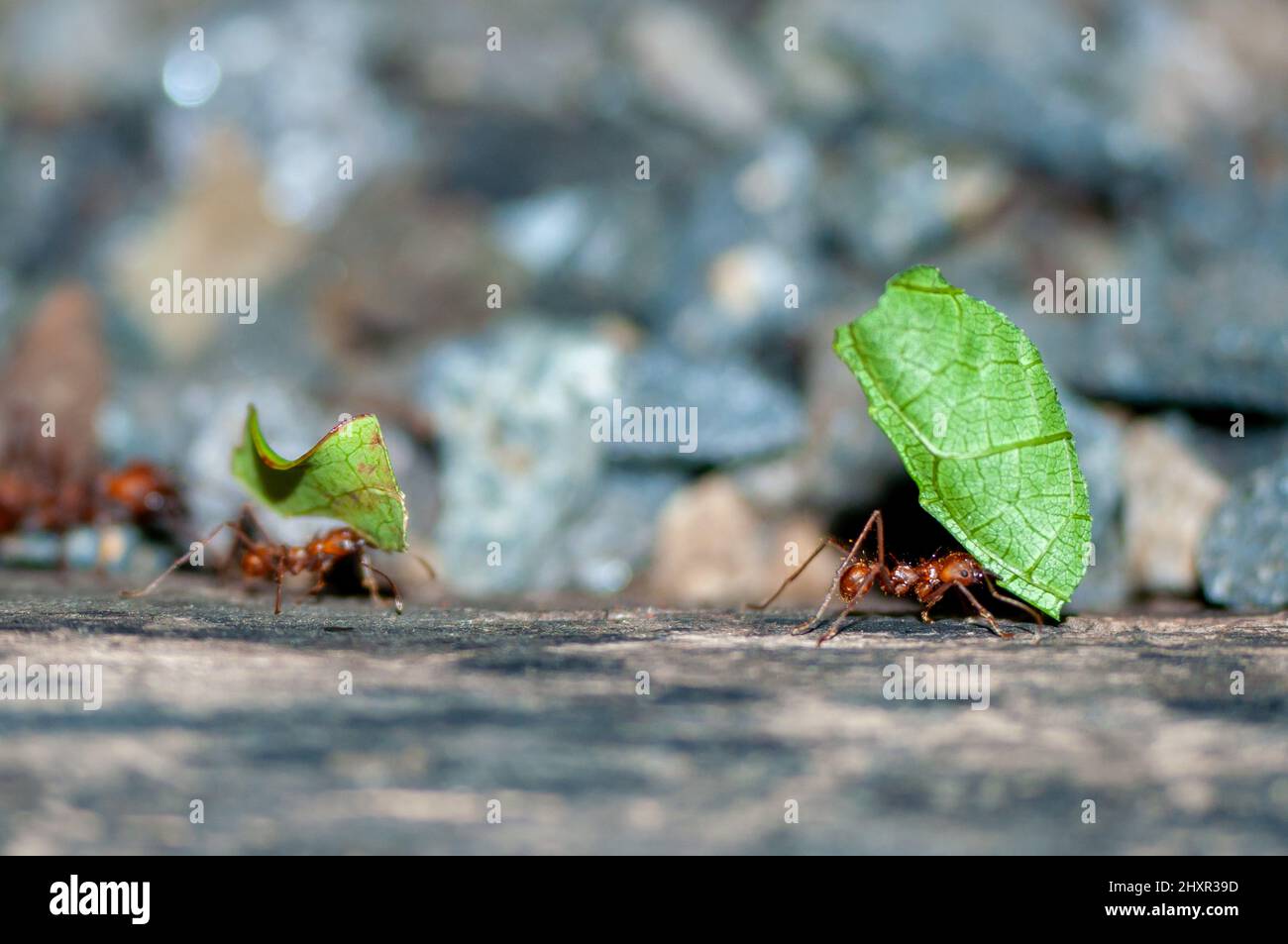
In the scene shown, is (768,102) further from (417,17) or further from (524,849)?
(524,849)

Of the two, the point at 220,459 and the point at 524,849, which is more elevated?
the point at 220,459

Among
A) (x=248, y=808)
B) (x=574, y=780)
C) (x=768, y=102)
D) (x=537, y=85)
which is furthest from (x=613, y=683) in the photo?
(x=537, y=85)

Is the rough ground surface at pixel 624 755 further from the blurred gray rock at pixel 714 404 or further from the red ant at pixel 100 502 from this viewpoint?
the blurred gray rock at pixel 714 404

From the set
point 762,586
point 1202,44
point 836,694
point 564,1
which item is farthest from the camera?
point 564,1

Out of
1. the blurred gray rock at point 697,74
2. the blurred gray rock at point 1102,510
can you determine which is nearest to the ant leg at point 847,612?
the blurred gray rock at point 1102,510

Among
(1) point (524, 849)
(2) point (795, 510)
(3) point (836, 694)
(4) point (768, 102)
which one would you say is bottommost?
(1) point (524, 849)

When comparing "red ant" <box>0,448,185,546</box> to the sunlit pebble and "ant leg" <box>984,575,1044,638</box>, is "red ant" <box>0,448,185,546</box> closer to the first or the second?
"ant leg" <box>984,575,1044,638</box>
